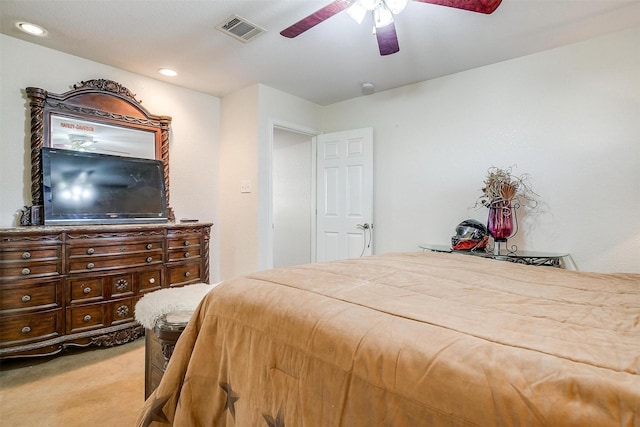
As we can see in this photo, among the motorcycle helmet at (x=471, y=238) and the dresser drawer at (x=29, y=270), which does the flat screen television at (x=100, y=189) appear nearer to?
the dresser drawer at (x=29, y=270)

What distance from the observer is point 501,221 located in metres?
2.71

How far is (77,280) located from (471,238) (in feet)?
10.5

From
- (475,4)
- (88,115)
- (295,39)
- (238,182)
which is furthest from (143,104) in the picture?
(475,4)

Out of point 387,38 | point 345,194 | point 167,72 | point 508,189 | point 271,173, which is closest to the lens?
point 387,38

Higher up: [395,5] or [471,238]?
[395,5]

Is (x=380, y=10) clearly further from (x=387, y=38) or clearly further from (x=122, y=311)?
(x=122, y=311)

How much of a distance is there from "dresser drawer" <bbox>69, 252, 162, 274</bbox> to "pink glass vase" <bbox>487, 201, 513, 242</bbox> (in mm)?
2958

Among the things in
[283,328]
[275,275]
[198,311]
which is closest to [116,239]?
[198,311]

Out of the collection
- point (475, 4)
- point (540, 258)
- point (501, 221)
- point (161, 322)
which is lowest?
point (161, 322)

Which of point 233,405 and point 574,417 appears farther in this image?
point 233,405

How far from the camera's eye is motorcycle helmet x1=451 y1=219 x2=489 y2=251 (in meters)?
2.79

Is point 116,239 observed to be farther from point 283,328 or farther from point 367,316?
point 367,316

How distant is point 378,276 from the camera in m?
1.22

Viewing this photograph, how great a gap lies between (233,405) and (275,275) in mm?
433
